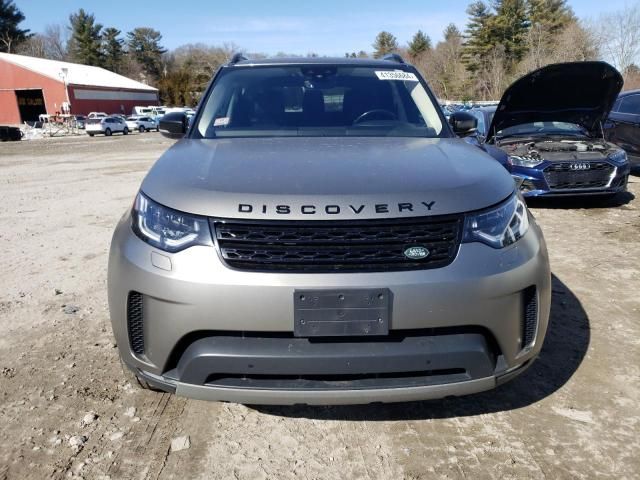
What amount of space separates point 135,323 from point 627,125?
33.7ft

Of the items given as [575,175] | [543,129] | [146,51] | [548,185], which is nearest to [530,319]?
[548,185]

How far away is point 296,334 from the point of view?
6.56 ft

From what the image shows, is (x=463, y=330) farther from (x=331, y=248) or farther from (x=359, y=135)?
A: (x=359, y=135)

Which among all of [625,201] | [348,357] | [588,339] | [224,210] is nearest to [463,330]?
[348,357]

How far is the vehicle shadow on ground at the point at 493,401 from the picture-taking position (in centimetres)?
262

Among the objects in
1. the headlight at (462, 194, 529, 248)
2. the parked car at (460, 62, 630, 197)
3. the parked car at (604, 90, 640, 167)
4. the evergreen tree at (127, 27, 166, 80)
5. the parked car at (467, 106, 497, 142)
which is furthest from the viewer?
the evergreen tree at (127, 27, 166, 80)

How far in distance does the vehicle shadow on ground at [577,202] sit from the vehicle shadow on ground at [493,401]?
192 inches

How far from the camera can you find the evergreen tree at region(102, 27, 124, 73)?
81.0m

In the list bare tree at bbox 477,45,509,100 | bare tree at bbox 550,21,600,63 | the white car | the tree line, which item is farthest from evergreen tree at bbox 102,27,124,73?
bare tree at bbox 550,21,600,63

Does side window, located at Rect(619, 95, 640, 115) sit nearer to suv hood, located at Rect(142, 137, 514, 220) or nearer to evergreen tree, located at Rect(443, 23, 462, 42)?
suv hood, located at Rect(142, 137, 514, 220)

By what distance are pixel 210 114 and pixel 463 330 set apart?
2.23m

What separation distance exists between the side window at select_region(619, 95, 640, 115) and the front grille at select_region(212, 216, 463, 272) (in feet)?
31.9

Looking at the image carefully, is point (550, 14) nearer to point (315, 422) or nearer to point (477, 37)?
point (477, 37)

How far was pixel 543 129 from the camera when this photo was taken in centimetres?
808
